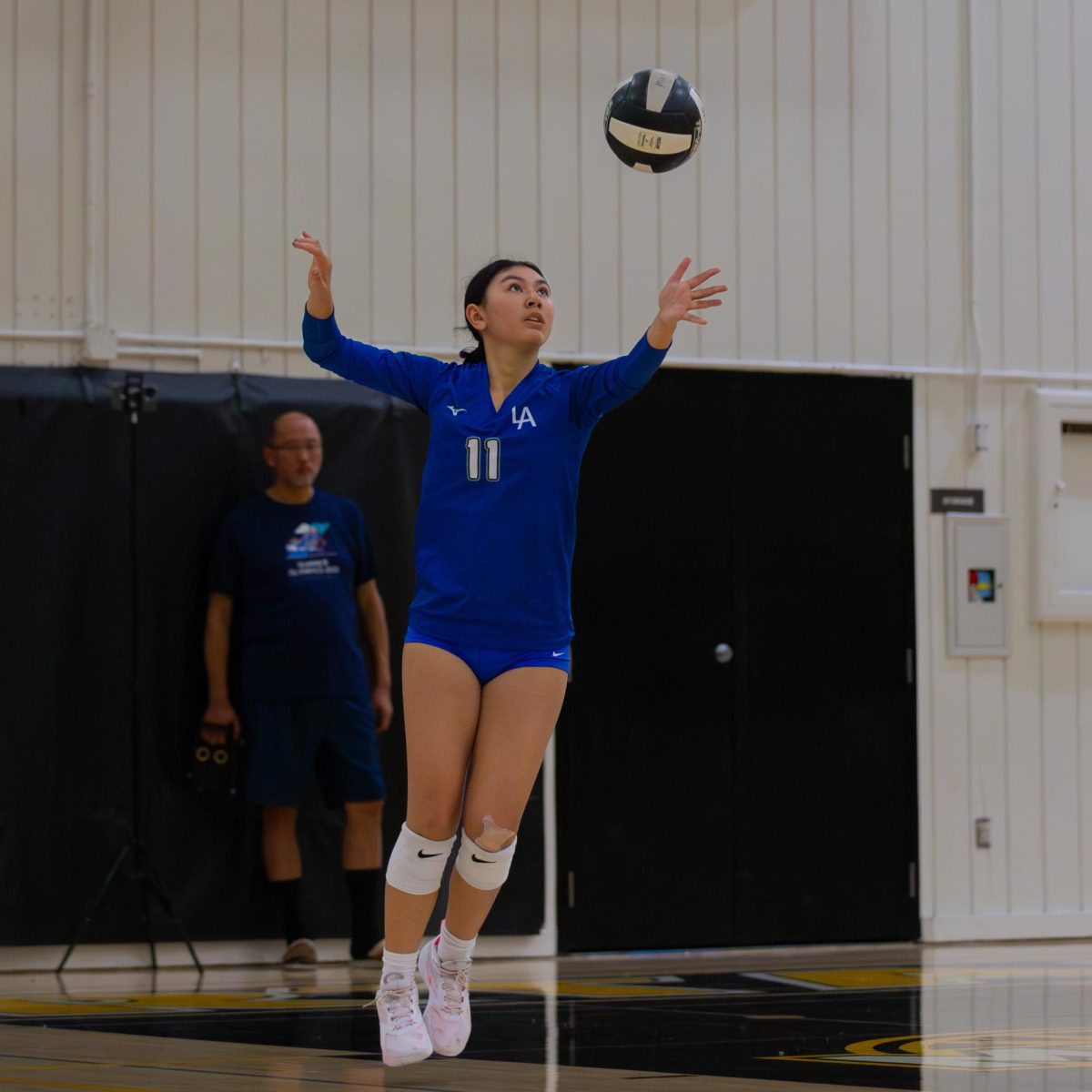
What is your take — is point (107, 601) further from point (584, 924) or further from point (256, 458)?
point (584, 924)

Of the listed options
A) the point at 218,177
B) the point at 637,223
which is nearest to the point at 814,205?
the point at 637,223

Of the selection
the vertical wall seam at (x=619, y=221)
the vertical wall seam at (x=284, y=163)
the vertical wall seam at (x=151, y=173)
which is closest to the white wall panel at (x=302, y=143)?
the vertical wall seam at (x=284, y=163)

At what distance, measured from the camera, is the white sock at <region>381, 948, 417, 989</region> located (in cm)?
405

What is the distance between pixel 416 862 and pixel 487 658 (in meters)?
0.48

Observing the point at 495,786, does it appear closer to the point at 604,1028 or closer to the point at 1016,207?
the point at 604,1028

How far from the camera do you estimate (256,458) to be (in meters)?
7.56

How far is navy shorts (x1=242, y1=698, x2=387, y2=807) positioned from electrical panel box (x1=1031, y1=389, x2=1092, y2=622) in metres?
3.38

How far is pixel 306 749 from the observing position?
7273 millimetres

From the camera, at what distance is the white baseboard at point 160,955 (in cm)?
716

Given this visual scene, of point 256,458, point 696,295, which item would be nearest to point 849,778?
point 256,458

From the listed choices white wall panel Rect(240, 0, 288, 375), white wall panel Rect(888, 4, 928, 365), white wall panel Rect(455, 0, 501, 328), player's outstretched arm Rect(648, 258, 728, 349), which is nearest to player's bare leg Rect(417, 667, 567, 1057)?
player's outstretched arm Rect(648, 258, 728, 349)

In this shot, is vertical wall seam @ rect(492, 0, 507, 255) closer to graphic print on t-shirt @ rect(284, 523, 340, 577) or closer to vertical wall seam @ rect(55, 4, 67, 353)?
graphic print on t-shirt @ rect(284, 523, 340, 577)

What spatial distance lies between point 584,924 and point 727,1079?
4295 mm

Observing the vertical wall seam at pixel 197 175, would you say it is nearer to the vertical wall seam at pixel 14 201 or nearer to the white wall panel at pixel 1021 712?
the vertical wall seam at pixel 14 201
